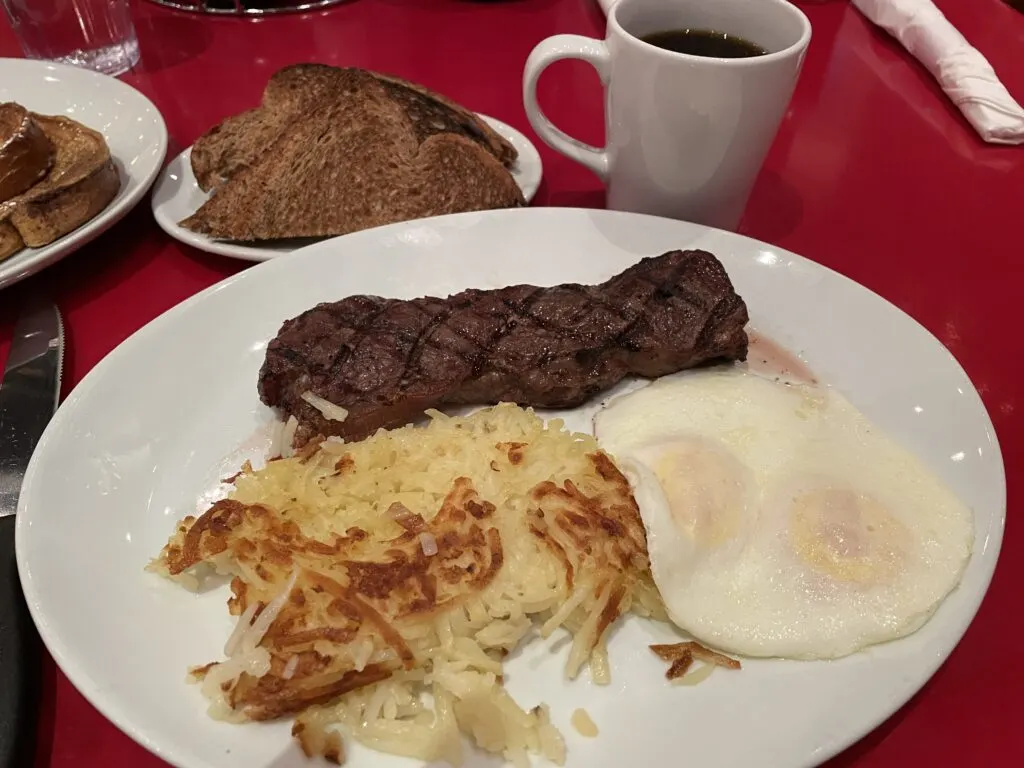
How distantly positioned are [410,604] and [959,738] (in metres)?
1.49

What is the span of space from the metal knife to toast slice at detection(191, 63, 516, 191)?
3.16ft

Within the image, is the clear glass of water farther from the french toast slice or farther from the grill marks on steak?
the grill marks on steak

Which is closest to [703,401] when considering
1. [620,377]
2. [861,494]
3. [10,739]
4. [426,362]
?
[620,377]

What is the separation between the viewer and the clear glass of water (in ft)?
13.7

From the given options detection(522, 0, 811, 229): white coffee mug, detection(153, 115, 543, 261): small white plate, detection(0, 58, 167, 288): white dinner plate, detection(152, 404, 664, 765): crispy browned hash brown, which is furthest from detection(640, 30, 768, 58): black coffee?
Answer: detection(0, 58, 167, 288): white dinner plate

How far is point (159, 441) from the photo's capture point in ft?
7.55

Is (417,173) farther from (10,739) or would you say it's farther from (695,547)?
(10,739)

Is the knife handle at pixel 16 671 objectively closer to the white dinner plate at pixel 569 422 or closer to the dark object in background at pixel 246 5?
the white dinner plate at pixel 569 422

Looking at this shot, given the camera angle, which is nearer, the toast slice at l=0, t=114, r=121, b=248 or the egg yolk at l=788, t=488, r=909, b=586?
the egg yolk at l=788, t=488, r=909, b=586

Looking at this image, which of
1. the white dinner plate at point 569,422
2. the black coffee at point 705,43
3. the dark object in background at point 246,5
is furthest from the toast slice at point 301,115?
the dark object in background at point 246,5

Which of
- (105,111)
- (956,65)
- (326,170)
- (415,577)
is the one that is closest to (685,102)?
(326,170)

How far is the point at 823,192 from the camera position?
3730 millimetres

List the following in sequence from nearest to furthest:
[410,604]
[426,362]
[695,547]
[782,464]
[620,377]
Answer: [410,604]
[695,547]
[782,464]
[426,362]
[620,377]

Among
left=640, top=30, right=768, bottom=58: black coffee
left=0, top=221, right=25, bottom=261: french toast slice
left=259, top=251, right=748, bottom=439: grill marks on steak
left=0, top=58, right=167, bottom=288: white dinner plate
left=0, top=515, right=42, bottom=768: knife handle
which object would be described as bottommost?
left=0, top=515, right=42, bottom=768: knife handle
